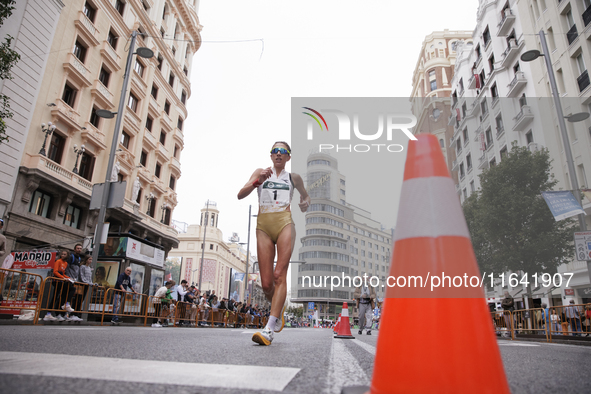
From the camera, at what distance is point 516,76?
2984 centimetres

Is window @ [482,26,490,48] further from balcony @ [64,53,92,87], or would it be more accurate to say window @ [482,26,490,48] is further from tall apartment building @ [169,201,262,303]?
tall apartment building @ [169,201,262,303]

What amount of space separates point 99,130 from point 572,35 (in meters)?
28.5

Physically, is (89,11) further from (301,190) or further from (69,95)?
(301,190)

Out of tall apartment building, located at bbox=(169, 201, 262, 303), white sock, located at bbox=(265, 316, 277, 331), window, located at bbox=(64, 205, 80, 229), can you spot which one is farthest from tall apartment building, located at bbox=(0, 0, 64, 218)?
tall apartment building, located at bbox=(169, 201, 262, 303)

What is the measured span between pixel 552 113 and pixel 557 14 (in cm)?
Answer: 620

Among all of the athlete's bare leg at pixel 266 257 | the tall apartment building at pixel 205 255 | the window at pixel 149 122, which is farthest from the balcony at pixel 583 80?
the tall apartment building at pixel 205 255

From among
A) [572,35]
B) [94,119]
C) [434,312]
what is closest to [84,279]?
Answer: [434,312]

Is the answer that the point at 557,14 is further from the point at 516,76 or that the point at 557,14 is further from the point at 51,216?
the point at 51,216

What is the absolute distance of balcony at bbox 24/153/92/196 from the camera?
17.3 metres

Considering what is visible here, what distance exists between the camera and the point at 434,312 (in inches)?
51.8

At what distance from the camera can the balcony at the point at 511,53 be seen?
30453 millimetres

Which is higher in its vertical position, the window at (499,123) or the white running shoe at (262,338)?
the window at (499,123)

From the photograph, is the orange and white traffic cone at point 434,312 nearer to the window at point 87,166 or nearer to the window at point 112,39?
the window at point 87,166

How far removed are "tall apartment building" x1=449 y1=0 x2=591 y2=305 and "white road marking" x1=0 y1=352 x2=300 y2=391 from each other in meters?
23.5
